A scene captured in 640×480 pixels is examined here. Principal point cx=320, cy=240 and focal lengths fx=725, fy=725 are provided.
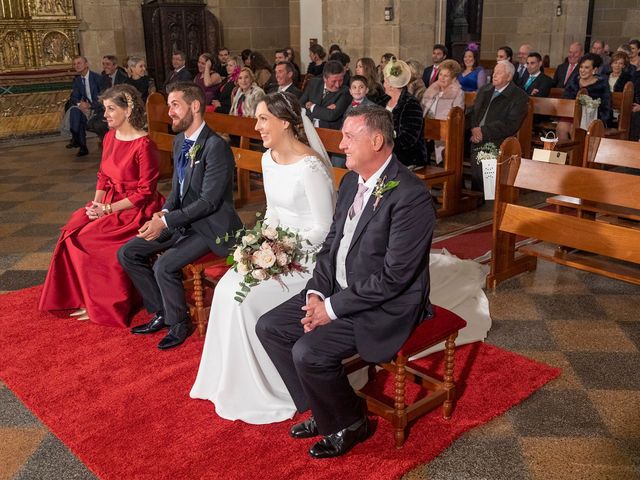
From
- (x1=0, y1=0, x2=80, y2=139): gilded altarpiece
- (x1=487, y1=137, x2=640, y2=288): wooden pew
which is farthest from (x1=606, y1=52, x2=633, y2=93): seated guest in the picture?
(x1=0, y1=0, x2=80, y2=139): gilded altarpiece

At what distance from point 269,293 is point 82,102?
332 inches

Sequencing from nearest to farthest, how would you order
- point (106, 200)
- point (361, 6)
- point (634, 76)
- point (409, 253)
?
point (409, 253) → point (106, 200) → point (634, 76) → point (361, 6)

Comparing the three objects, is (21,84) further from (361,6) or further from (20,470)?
(20,470)

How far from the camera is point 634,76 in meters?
10.6

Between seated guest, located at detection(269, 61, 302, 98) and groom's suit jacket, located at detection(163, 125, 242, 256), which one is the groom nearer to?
groom's suit jacket, located at detection(163, 125, 242, 256)

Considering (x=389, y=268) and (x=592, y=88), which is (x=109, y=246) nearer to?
(x=389, y=268)

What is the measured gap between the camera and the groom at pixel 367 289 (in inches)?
119

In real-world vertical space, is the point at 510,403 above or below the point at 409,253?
below

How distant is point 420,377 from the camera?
3.52 m

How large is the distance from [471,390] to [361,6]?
930cm

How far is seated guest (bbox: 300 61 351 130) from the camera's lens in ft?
24.8

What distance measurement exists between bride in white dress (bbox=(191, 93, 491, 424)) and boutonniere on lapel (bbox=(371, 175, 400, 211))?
0.66 metres

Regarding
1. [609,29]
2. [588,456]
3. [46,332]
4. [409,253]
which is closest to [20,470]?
[46,332]

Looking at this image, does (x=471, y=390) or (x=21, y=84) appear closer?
(x=471, y=390)
